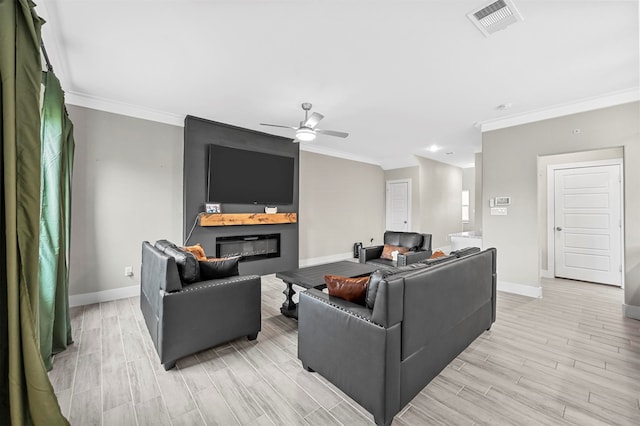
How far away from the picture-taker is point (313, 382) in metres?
2.04

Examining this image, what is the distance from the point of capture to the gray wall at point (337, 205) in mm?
6180

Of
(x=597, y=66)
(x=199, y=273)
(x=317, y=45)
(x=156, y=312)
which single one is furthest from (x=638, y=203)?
(x=156, y=312)

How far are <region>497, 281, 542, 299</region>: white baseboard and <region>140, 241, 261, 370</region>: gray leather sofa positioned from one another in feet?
12.9

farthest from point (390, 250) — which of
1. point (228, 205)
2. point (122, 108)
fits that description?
point (122, 108)

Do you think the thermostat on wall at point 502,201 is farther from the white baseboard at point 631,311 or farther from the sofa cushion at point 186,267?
the sofa cushion at point 186,267

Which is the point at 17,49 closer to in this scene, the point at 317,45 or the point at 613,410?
the point at 317,45

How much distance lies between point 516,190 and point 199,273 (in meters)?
4.63

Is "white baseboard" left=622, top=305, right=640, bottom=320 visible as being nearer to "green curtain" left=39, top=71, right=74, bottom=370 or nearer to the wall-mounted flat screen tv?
the wall-mounted flat screen tv

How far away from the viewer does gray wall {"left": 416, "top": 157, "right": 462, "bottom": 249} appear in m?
7.46

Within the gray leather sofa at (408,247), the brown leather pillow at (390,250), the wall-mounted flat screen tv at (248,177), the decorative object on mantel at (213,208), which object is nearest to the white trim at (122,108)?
the wall-mounted flat screen tv at (248,177)

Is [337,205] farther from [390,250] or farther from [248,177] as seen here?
[248,177]

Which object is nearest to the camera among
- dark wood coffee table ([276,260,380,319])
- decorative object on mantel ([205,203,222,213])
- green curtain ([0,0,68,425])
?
green curtain ([0,0,68,425])

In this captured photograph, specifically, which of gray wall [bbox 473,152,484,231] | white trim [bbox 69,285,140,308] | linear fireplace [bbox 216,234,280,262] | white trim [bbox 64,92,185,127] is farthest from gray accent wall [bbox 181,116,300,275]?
gray wall [bbox 473,152,484,231]

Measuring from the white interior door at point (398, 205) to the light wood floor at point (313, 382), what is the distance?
4.66 m
